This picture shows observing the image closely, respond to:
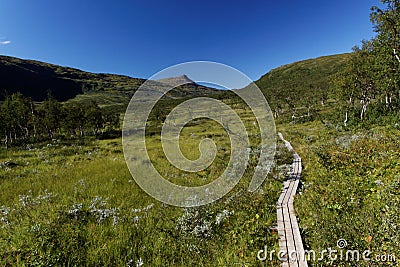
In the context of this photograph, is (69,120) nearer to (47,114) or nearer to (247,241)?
(47,114)

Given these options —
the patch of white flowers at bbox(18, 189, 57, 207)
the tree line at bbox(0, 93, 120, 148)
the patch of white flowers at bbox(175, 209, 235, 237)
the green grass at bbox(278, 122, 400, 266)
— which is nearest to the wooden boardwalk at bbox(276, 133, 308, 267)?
the green grass at bbox(278, 122, 400, 266)

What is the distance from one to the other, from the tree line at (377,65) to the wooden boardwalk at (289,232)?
27394 mm

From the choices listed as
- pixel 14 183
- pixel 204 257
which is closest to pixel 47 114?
pixel 14 183

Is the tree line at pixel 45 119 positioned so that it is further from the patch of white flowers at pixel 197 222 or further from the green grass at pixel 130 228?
the patch of white flowers at pixel 197 222

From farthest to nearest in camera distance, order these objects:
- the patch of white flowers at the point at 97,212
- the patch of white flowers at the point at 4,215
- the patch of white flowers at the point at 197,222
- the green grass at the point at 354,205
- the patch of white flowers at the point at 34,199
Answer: the patch of white flowers at the point at 34,199, the patch of white flowers at the point at 97,212, the patch of white flowers at the point at 4,215, the patch of white flowers at the point at 197,222, the green grass at the point at 354,205

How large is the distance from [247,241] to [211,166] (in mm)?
9882

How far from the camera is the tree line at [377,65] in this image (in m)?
25.2

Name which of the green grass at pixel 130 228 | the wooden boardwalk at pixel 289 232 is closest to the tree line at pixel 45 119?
the green grass at pixel 130 228

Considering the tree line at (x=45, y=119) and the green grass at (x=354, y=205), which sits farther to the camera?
the tree line at (x=45, y=119)

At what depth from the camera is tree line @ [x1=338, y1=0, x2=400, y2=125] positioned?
25.2 m

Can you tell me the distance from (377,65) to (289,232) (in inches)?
1292

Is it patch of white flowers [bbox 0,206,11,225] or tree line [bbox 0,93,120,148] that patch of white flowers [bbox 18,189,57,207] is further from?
tree line [bbox 0,93,120,148]

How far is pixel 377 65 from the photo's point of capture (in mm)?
28812

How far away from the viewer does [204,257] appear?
6.28 m
